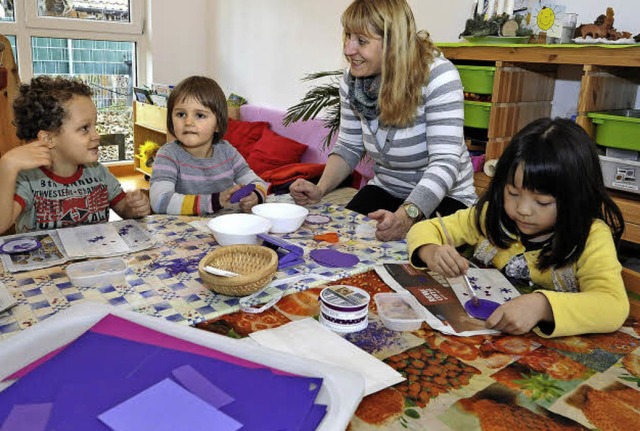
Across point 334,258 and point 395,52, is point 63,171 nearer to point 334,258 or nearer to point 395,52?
point 334,258

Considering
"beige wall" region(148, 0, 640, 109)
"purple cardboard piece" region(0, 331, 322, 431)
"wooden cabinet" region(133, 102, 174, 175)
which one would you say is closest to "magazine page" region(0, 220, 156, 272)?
"purple cardboard piece" region(0, 331, 322, 431)

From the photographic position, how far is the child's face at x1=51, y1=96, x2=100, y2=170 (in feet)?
5.35

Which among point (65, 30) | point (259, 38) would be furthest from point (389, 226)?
point (65, 30)

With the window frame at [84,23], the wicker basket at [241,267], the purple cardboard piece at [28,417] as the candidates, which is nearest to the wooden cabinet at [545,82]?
the wicker basket at [241,267]

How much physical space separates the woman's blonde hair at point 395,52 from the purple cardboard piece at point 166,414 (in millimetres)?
1280

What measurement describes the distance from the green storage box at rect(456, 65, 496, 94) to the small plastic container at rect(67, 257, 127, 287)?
5.85ft

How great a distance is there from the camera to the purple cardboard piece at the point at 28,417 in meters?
0.63

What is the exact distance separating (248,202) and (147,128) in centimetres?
380

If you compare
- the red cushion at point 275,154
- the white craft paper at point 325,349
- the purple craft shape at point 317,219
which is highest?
the purple craft shape at point 317,219

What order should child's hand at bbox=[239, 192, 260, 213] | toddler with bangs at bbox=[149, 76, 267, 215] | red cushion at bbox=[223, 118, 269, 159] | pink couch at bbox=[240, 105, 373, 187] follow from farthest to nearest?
red cushion at bbox=[223, 118, 269, 159], pink couch at bbox=[240, 105, 373, 187], toddler with bangs at bbox=[149, 76, 267, 215], child's hand at bbox=[239, 192, 260, 213]

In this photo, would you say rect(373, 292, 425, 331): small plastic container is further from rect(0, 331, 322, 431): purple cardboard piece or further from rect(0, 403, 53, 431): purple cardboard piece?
rect(0, 403, 53, 431): purple cardboard piece

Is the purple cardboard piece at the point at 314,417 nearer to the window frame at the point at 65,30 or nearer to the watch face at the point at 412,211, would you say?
the watch face at the point at 412,211

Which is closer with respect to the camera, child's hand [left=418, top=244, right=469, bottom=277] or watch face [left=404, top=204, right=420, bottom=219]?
child's hand [left=418, top=244, right=469, bottom=277]

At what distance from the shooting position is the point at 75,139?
163 centimetres
